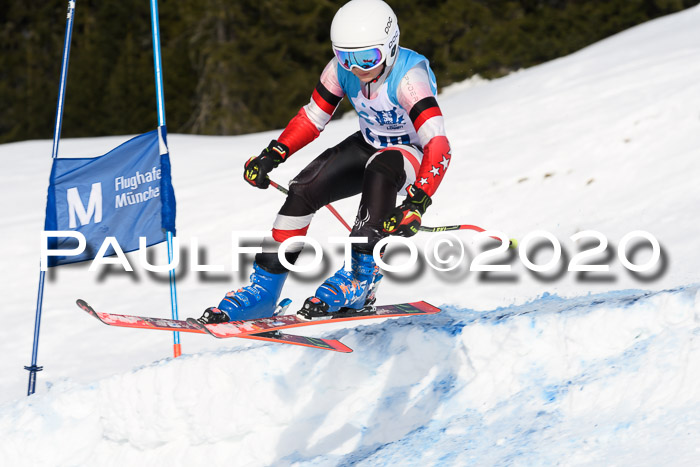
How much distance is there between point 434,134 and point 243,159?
8.34 metres

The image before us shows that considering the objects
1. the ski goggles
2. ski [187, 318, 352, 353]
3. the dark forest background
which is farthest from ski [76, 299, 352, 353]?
the dark forest background

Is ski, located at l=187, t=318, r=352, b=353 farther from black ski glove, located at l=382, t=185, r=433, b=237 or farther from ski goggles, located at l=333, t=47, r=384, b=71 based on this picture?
ski goggles, located at l=333, t=47, r=384, b=71

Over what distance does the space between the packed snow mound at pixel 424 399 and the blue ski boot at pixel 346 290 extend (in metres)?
0.77

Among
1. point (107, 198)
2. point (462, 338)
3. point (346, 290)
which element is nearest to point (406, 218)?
point (346, 290)

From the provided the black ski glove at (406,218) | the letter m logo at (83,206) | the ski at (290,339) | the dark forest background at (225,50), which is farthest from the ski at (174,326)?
the dark forest background at (225,50)

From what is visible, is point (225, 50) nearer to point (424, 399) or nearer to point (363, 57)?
point (424, 399)

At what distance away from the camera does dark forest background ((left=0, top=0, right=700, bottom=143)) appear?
71.4ft

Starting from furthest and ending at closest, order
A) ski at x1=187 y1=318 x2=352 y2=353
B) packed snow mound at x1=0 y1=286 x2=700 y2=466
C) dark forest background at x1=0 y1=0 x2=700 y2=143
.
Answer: dark forest background at x1=0 y1=0 x2=700 y2=143 → ski at x1=187 y1=318 x2=352 y2=353 → packed snow mound at x1=0 y1=286 x2=700 y2=466

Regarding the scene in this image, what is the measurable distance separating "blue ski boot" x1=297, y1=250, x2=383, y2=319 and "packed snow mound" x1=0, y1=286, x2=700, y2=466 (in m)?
0.77

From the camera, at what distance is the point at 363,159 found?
5.41 meters

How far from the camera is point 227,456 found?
5984 mm

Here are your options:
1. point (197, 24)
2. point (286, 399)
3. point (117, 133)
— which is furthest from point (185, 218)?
point (117, 133)

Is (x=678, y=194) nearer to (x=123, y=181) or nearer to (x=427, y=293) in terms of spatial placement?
(x=427, y=293)

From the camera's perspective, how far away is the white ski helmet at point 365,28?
4797mm
